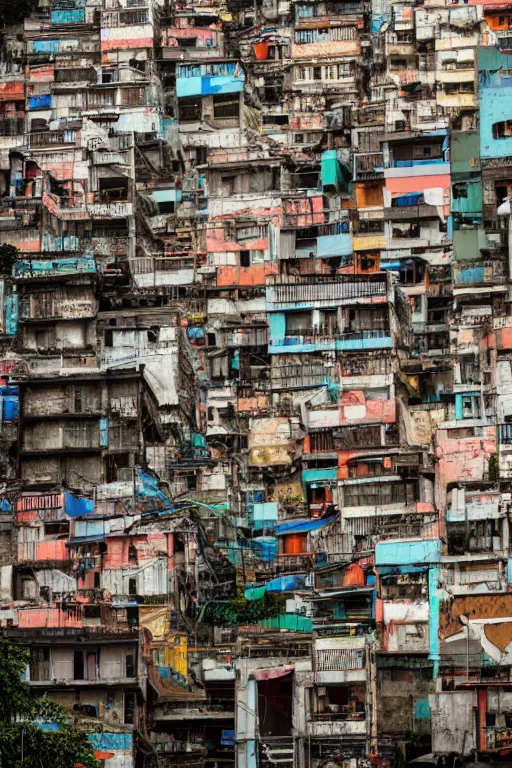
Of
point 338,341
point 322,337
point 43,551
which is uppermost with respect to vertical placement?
point 322,337

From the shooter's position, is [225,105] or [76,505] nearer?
[76,505]

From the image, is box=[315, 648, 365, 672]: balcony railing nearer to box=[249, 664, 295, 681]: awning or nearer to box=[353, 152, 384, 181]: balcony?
box=[249, 664, 295, 681]: awning

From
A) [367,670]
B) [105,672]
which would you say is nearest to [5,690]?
[105,672]

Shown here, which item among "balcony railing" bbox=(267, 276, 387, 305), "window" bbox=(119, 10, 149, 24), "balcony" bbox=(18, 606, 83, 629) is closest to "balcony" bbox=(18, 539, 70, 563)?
"balcony" bbox=(18, 606, 83, 629)

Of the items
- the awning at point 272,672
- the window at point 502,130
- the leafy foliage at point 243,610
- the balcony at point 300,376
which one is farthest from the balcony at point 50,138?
the awning at point 272,672

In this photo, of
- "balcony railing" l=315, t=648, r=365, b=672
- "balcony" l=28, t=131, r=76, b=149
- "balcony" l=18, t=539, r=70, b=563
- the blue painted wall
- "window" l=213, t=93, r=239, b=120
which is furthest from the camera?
"window" l=213, t=93, r=239, b=120

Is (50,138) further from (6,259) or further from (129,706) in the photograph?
(129,706)

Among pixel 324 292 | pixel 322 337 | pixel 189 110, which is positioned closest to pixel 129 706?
pixel 322 337

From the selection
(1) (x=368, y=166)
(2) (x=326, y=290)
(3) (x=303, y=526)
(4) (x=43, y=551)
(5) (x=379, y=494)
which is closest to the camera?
(4) (x=43, y=551)
